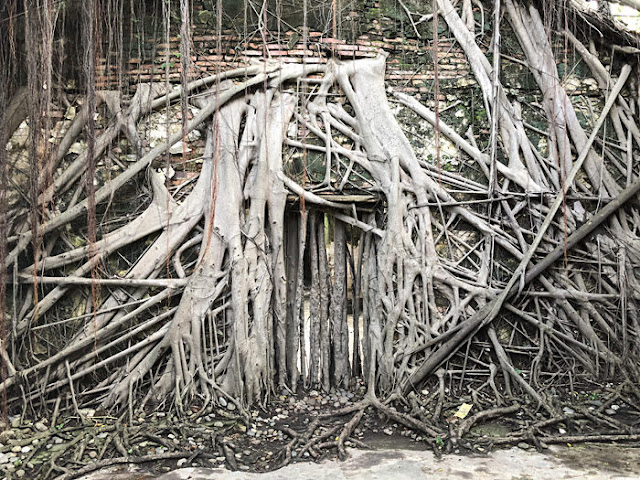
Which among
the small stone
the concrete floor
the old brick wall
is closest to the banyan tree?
the old brick wall

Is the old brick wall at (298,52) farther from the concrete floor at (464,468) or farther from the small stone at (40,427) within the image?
the concrete floor at (464,468)

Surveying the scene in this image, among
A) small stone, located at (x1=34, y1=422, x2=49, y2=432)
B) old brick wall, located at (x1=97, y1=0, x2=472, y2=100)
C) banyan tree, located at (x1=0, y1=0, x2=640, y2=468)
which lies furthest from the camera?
old brick wall, located at (x1=97, y1=0, x2=472, y2=100)

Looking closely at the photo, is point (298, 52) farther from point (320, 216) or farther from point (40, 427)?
point (40, 427)

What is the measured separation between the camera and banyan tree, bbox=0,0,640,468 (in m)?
4.26

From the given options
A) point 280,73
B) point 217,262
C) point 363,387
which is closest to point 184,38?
point 280,73

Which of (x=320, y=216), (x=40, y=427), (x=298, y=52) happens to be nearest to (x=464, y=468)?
(x=320, y=216)

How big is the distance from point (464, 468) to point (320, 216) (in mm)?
2335

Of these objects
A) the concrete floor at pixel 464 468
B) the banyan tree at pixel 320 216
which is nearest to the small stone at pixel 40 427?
the banyan tree at pixel 320 216

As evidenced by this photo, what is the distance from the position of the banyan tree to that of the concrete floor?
17.9 inches

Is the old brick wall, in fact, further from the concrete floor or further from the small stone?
the concrete floor

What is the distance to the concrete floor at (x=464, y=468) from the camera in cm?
327

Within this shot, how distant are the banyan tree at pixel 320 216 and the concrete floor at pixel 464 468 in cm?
45

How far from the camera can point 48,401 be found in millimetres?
4105

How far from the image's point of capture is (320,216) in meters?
4.89
